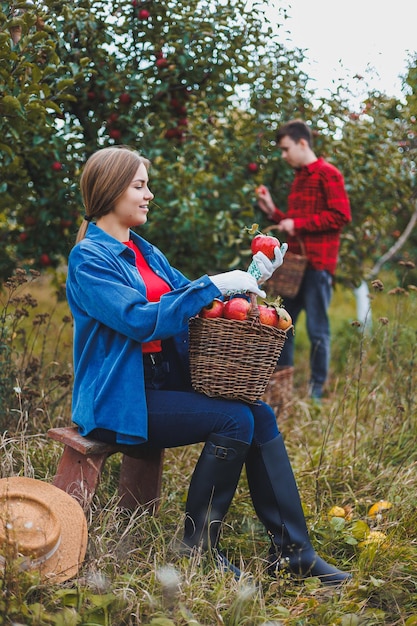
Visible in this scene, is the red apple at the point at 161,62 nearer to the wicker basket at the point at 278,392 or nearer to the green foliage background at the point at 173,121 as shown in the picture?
the green foliage background at the point at 173,121

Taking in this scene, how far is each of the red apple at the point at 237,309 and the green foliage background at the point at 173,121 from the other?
1.52 m

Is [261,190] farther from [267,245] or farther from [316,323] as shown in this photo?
[267,245]

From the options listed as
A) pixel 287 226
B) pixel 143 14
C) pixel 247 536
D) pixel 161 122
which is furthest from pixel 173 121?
pixel 247 536

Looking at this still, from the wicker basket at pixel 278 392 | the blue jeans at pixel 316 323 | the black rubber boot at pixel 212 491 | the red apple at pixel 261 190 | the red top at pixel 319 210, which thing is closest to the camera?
the black rubber boot at pixel 212 491

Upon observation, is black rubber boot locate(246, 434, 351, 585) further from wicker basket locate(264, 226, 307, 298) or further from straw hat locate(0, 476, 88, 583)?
wicker basket locate(264, 226, 307, 298)

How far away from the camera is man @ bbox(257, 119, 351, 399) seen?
4820 mm

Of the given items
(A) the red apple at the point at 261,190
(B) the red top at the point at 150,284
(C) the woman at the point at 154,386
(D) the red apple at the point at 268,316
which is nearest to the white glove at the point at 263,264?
(C) the woman at the point at 154,386

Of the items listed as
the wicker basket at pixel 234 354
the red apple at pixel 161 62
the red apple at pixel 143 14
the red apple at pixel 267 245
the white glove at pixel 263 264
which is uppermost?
the red apple at pixel 143 14

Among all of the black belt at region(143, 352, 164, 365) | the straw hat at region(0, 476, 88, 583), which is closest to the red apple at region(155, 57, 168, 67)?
the black belt at region(143, 352, 164, 365)

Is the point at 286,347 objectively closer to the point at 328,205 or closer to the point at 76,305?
the point at 328,205

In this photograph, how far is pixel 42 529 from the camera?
2400 mm

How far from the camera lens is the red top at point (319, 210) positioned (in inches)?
193

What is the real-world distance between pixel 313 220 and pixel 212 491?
8.56 ft

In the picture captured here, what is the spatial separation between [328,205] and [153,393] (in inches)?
101
